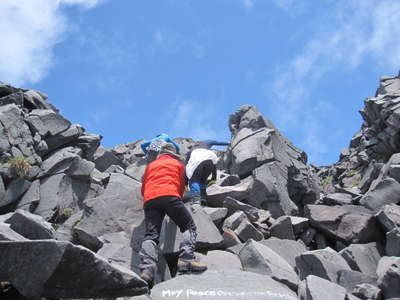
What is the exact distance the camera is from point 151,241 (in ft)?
35.7

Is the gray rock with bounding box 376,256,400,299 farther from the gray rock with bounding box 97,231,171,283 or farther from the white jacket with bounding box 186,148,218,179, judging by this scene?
the white jacket with bounding box 186,148,218,179

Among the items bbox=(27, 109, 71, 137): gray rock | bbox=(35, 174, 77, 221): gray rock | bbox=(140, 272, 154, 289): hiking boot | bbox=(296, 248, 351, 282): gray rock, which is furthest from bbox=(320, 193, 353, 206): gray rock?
bbox=(27, 109, 71, 137): gray rock

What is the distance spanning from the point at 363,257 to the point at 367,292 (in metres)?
3.03

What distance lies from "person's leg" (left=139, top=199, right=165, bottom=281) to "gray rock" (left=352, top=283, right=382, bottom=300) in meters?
4.77

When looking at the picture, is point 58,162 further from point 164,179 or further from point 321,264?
point 321,264

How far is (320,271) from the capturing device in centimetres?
1227

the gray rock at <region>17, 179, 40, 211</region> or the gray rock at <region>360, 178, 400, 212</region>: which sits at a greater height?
the gray rock at <region>17, 179, 40, 211</region>

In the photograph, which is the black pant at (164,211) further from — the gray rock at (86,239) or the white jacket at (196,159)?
the white jacket at (196,159)

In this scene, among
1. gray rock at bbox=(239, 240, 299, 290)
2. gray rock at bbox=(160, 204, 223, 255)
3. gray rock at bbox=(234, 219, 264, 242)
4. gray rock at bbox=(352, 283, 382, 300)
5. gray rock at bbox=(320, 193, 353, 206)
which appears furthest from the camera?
gray rock at bbox=(320, 193, 353, 206)

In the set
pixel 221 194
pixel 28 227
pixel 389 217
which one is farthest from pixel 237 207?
pixel 28 227

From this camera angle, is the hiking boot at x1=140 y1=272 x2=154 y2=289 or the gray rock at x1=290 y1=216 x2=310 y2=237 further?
the gray rock at x1=290 y1=216 x2=310 y2=237

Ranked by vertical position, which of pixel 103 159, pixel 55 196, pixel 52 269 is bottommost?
pixel 52 269

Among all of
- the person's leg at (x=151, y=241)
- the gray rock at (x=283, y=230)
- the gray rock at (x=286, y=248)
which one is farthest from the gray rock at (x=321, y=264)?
the person's leg at (x=151, y=241)

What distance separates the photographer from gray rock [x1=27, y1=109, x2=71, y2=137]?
74.4ft
